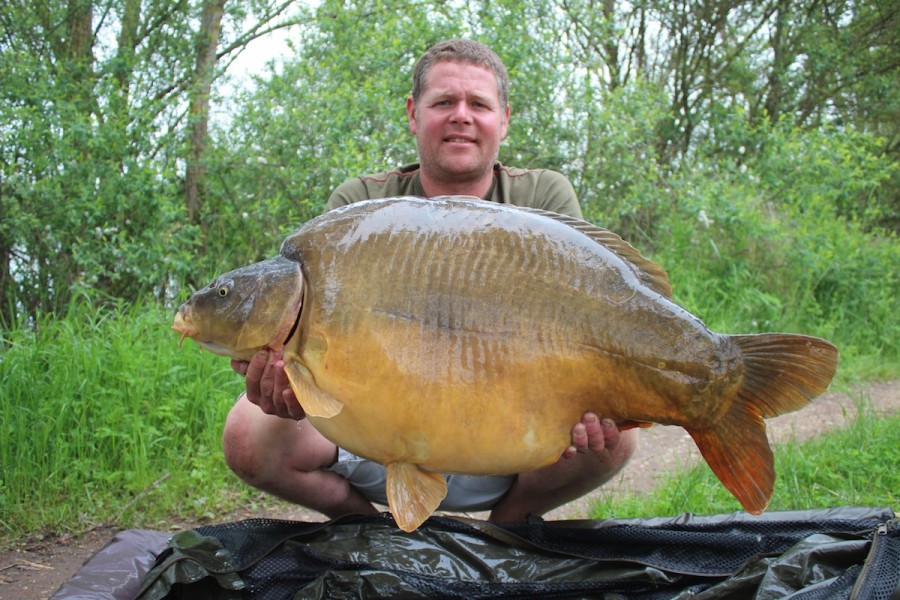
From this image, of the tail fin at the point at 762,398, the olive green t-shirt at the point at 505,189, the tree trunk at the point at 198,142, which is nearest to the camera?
the tail fin at the point at 762,398

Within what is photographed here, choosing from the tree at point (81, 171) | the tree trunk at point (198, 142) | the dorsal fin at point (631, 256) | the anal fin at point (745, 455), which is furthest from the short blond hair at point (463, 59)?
the tree trunk at point (198, 142)

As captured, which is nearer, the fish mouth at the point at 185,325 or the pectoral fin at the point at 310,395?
the pectoral fin at the point at 310,395

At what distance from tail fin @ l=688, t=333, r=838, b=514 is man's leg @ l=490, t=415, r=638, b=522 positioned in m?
0.44

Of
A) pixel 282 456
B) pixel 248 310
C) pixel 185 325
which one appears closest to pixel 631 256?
pixel 248 310

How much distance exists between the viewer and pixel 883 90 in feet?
25.3

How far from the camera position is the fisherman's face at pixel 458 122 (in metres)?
2.00

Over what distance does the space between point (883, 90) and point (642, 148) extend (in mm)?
4165

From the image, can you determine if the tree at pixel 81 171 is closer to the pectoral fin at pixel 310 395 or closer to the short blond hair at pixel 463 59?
the short blond hair at pixel 463 59

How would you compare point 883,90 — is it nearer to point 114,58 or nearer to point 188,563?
point 114,58

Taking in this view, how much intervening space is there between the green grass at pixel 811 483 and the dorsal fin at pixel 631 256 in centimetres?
92

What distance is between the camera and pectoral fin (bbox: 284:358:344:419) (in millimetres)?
1278

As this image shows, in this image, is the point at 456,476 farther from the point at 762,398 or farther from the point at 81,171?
the point at 81,171

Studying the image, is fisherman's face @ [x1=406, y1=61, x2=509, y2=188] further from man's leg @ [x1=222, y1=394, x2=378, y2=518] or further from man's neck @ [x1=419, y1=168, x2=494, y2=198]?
man's leg @ [x1=222, y1=394, x2=378, y2=518]

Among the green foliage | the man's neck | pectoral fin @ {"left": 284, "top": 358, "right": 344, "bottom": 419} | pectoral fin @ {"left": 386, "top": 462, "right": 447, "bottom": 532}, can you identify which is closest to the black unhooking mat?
pectoral fin @ {"left": 386, "top": 462, "right": 447, "bottom": 532}
